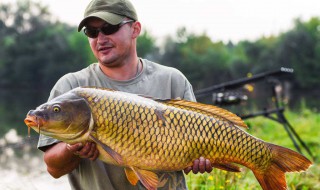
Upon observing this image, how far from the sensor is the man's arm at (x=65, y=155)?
1743 millimetres

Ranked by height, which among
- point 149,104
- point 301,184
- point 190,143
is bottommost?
point 301,184

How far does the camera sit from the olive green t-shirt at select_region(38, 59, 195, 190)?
205cm

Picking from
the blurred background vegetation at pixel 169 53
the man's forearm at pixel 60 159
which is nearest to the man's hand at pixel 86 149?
the man's forearm at pixel 60 159

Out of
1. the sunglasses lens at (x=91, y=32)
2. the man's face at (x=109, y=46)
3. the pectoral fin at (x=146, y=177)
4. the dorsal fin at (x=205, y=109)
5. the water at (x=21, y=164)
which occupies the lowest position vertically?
the water at (x=21, y=164)

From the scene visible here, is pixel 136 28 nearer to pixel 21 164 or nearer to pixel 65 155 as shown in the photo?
pixel 65 155

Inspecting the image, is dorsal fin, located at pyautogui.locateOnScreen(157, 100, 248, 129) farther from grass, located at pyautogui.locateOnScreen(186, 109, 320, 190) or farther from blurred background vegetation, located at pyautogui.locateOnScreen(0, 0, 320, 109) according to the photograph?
blurred background vegetation, located at pyautogui.locateOnScreen(0, 0, 320, 109)

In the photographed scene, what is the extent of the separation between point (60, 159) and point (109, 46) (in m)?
0.59

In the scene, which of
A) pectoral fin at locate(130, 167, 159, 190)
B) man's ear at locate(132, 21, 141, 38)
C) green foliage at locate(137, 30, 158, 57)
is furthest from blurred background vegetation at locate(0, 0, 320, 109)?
pectoral fin at locate(130, 167, 159, 190)

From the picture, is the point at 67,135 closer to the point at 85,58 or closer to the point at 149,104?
the point at 149,104

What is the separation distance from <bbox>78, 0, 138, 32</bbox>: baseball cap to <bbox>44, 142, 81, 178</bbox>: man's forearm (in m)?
0.59

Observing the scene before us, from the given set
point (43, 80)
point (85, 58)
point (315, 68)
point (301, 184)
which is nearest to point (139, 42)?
point (85, 58)

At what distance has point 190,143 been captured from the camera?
1.85 meters

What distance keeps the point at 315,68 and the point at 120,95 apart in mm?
40600

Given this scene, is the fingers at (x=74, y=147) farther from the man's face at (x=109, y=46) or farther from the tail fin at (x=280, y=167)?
the tail fin at (x=280, y=167)
